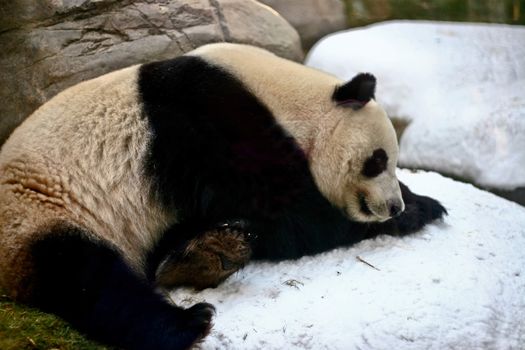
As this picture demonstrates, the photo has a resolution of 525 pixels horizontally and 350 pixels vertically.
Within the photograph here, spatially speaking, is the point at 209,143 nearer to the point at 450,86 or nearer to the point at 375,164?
the point at 375,164

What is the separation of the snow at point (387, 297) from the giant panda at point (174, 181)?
6.2 inches

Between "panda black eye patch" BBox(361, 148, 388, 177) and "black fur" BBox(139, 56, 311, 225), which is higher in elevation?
"black fur" BBox(139, 56, 311, 225)

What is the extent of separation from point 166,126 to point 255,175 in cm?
54

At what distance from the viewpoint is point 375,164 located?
11.9 ft

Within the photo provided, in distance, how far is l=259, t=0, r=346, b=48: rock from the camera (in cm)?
674

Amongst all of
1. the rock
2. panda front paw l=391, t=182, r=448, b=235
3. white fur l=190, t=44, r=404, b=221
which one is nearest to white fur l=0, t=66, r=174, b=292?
white fur l=190, t=44, r=404, b=221

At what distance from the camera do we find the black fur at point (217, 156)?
3.34m

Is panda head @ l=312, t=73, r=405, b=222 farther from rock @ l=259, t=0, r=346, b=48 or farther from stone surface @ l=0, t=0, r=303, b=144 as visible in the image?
rock @ l=259, t=0, r=346, b=48

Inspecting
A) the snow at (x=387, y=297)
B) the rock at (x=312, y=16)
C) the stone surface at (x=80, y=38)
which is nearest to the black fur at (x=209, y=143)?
the snow at (x=387, y=297)

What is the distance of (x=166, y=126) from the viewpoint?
10.9ft

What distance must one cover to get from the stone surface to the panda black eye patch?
192cm

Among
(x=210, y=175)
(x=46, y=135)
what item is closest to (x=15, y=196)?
(x=46, y=135)

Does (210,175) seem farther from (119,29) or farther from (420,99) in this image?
(420,99)

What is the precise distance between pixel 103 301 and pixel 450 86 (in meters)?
4.01
